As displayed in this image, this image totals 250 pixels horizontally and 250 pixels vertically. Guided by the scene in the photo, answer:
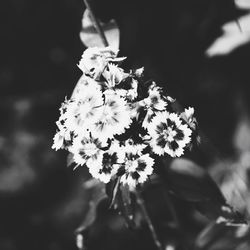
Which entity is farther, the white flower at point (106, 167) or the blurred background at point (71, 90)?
the blurred background at point (71, 90)

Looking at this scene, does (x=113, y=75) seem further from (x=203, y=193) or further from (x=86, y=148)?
(x=203, y=193)

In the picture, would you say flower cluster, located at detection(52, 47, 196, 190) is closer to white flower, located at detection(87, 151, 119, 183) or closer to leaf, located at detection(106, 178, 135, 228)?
white flower, located at detection(87, 151, 119, 183)

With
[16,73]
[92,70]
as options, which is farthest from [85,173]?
[92,70]

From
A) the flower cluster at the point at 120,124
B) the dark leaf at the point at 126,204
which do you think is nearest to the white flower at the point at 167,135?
the flower cluster at the point at 120,124

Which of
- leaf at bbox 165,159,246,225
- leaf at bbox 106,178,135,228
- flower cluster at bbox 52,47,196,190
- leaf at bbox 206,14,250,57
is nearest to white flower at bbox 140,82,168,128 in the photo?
flower cluster at bbox 52,47,196,190

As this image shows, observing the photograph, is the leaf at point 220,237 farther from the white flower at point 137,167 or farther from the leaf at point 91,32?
the leaf at point 91,32

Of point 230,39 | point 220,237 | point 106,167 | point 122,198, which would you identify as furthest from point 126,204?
point 230,39
